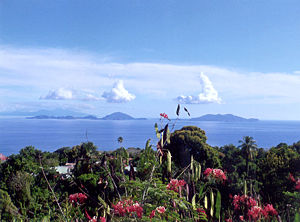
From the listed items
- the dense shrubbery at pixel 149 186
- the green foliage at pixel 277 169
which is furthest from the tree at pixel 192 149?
the green foliage at pixel 277 169

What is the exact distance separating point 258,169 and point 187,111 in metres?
16.6

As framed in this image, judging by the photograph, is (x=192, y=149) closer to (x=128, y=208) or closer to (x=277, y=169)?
(x=277, y=169)

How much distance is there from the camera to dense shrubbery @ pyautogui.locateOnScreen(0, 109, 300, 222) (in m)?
2.10

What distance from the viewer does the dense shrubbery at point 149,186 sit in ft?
6.89

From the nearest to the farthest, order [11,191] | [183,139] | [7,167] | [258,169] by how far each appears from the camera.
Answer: [11,191] < [7,167] < [258,169] < [183,139]

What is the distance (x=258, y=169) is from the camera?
1723 centimetres

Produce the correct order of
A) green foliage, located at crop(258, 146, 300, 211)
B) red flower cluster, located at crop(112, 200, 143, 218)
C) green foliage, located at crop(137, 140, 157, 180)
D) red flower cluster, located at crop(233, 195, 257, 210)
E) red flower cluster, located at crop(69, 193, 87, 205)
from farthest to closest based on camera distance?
green foliage, located at crop(258, 146, 300, 211) < red flower cluster, located at crop(69, 193, 87, 205) < red flower cluster, located at crop(233, 195, 257, 210) < green foliage, located at crop(137, 140, 157, 180) < red flower cluster, located at crop(112, 200, 143, 218)

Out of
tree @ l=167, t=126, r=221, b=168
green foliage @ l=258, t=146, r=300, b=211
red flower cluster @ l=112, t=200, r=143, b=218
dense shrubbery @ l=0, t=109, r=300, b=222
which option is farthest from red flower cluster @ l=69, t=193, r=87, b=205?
tree @ l=167, t=126, r=221, b=168

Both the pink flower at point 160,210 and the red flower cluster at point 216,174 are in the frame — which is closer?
the pink flower at point 160,210

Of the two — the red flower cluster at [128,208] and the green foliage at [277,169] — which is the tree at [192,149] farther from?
the red flower cluster at [128,208]

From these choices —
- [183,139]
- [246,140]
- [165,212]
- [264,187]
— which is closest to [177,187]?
[165,212]

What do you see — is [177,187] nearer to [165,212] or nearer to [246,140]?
[165,212]

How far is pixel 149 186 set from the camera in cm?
212

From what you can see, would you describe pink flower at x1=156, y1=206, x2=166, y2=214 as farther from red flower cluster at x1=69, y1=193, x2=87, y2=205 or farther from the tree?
the tree
